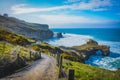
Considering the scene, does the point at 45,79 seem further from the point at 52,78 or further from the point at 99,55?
the point at 99,55

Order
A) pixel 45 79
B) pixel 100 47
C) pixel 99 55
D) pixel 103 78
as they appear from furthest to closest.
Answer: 1. pixel 100 47
2. pixel 99 55
3. pixel 45 79
4. pixel 103 78

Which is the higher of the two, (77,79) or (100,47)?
(77,79)

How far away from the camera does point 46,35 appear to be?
192875 mm

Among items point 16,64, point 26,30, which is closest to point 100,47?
point 26,30

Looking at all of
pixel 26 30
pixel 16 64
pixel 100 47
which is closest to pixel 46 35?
pixel 26 30

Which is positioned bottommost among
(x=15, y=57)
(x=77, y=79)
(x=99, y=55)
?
(x=99, y=55)

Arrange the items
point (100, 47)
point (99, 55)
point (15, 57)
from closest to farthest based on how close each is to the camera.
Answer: point (15, 57)
point (99, 55)
point (100, 47)

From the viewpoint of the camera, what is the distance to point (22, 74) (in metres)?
25.8

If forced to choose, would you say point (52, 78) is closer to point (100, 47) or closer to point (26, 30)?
point (100, 47)

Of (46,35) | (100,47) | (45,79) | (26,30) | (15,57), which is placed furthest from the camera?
(46,35)

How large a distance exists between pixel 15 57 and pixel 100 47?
89.7m

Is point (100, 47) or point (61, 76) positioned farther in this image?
point (100, 47)

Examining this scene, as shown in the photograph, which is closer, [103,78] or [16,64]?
[103,78]

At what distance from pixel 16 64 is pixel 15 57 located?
0.99 m
